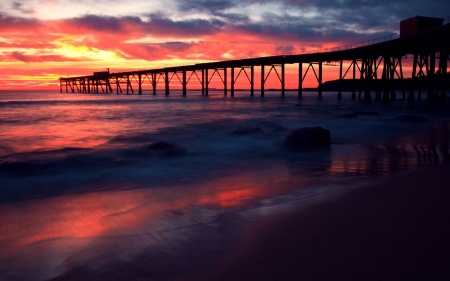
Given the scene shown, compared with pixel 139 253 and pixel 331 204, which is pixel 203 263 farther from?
pixel 331 204

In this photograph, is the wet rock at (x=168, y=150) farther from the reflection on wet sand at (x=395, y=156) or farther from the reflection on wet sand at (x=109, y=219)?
the reflection on wet sand at (x=395, y=156)

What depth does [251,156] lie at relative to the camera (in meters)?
7.26

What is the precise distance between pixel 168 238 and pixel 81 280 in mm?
794

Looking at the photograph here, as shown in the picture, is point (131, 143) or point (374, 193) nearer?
point (374, 193)

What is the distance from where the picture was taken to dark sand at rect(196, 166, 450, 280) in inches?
89.3

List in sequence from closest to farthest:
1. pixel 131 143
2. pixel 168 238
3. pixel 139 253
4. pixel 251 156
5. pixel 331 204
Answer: pixel 139 253, pixel 168 238, pixel 331 204, pixel 251 156, pixel 131 143

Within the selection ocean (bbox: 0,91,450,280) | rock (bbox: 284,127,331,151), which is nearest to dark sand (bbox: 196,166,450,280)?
ocean (bbox: 0,91,450,280)

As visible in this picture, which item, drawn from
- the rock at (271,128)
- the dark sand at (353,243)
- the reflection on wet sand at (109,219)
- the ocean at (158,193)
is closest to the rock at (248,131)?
the ocean at (158,193)

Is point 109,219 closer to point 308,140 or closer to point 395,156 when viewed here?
point 308,140

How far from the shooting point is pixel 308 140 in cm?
742

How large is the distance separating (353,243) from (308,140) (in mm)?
4881

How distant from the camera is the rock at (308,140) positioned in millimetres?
7367

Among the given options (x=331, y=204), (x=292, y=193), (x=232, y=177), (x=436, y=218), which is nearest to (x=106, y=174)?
(x=232, y=177)

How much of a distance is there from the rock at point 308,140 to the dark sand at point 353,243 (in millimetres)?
3517
